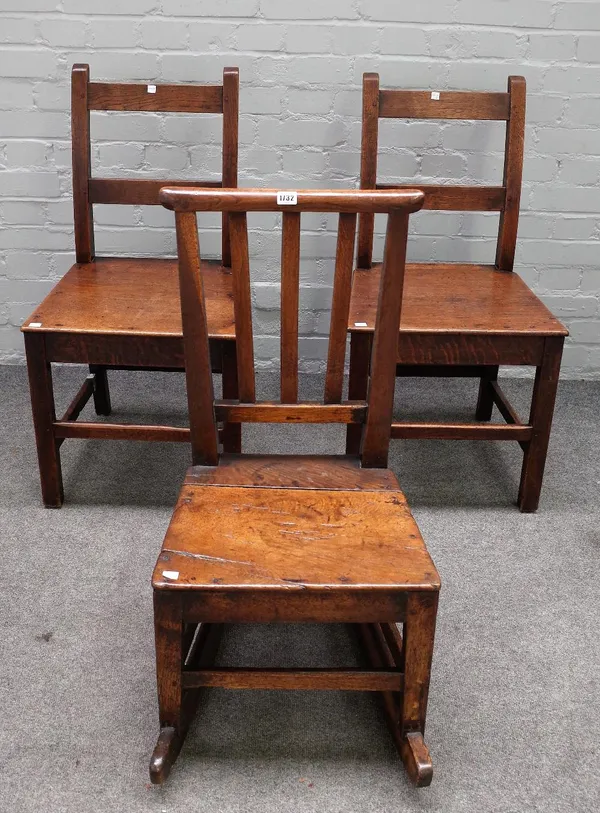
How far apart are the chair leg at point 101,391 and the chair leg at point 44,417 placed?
41 centimetres

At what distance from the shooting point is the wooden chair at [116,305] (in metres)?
1.92

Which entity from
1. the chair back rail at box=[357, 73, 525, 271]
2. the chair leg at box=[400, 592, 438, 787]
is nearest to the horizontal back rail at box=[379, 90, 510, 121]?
the chair back rail at box=[357, 73, 525, 271]

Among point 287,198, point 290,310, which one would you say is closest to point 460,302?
point 290,310

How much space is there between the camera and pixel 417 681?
→ 53.6 inches

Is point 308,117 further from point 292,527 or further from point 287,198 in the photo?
point 292,527

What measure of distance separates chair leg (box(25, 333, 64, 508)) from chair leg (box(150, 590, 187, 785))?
2.64ft

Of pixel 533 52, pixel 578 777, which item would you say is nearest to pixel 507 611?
pixel 578 777

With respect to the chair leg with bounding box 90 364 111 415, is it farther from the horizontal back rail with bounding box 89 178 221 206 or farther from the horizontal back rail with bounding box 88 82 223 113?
the horizontal back rail with bounding box 88 82 223 113

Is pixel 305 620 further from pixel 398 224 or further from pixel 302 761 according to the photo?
pixel 398 224

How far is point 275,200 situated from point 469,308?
84 centimetres

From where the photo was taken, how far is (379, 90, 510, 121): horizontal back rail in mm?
2129

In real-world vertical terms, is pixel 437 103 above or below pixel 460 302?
above

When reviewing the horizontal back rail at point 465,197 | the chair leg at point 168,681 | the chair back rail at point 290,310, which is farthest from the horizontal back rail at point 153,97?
the chair leg at point 168,681

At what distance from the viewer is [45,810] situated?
4.43 ft
